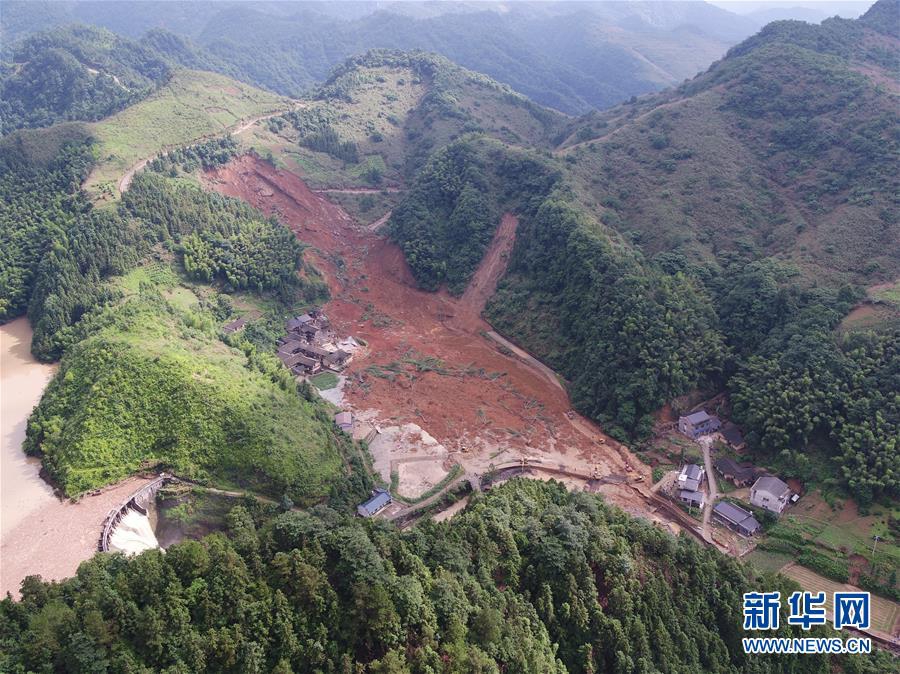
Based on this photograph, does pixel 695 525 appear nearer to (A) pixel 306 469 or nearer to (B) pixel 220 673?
(A) pixel 306 469

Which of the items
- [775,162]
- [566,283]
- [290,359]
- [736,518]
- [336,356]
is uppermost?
[775,162]

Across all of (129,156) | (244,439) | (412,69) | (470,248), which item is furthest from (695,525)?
(412,69)

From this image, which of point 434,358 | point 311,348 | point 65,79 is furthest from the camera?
point 65,79

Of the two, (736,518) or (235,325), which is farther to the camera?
(235,325)

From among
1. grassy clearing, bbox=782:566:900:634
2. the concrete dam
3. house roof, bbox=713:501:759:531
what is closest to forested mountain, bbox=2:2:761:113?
house roof, bbox=713:501:759:531

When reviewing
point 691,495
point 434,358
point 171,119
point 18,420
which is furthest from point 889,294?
point 171,119

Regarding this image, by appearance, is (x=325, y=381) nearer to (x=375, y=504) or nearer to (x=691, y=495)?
(x=375, y=504)
